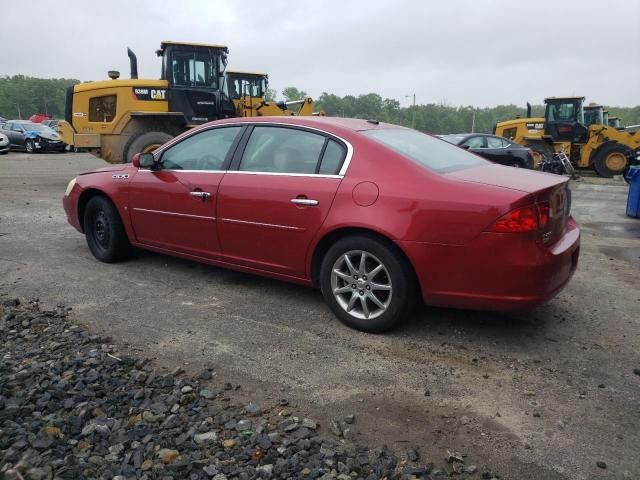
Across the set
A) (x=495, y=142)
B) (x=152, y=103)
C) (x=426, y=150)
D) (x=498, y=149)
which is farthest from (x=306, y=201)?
(x=495, y=142)

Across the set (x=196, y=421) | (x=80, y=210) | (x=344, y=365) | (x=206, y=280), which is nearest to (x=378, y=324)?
(x=344, y=365)

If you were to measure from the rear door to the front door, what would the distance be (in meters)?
0.18

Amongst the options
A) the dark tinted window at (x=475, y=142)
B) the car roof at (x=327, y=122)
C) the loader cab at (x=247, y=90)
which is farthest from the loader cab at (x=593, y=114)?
the car roof at (x=327, y=122)

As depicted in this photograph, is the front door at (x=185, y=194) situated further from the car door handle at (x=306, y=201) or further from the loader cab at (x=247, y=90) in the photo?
the loader cab at (x=247, y=90)

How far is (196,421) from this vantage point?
2633 mm

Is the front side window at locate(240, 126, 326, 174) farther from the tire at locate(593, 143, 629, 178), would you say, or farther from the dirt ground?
the tire at locate(593, 143, 629, 178)

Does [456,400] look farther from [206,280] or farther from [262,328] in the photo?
[206,280]

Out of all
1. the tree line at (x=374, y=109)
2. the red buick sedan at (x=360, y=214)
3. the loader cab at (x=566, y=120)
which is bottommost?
the red buick sedan at (x=360, y=214)

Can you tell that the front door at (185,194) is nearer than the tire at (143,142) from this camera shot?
Yes

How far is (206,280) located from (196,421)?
244 centimetres

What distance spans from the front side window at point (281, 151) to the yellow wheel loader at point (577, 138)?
1702cm

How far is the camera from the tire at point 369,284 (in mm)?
3576

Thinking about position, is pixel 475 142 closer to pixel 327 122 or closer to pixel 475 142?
pixel 475 142

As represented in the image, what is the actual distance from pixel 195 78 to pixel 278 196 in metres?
9.31
